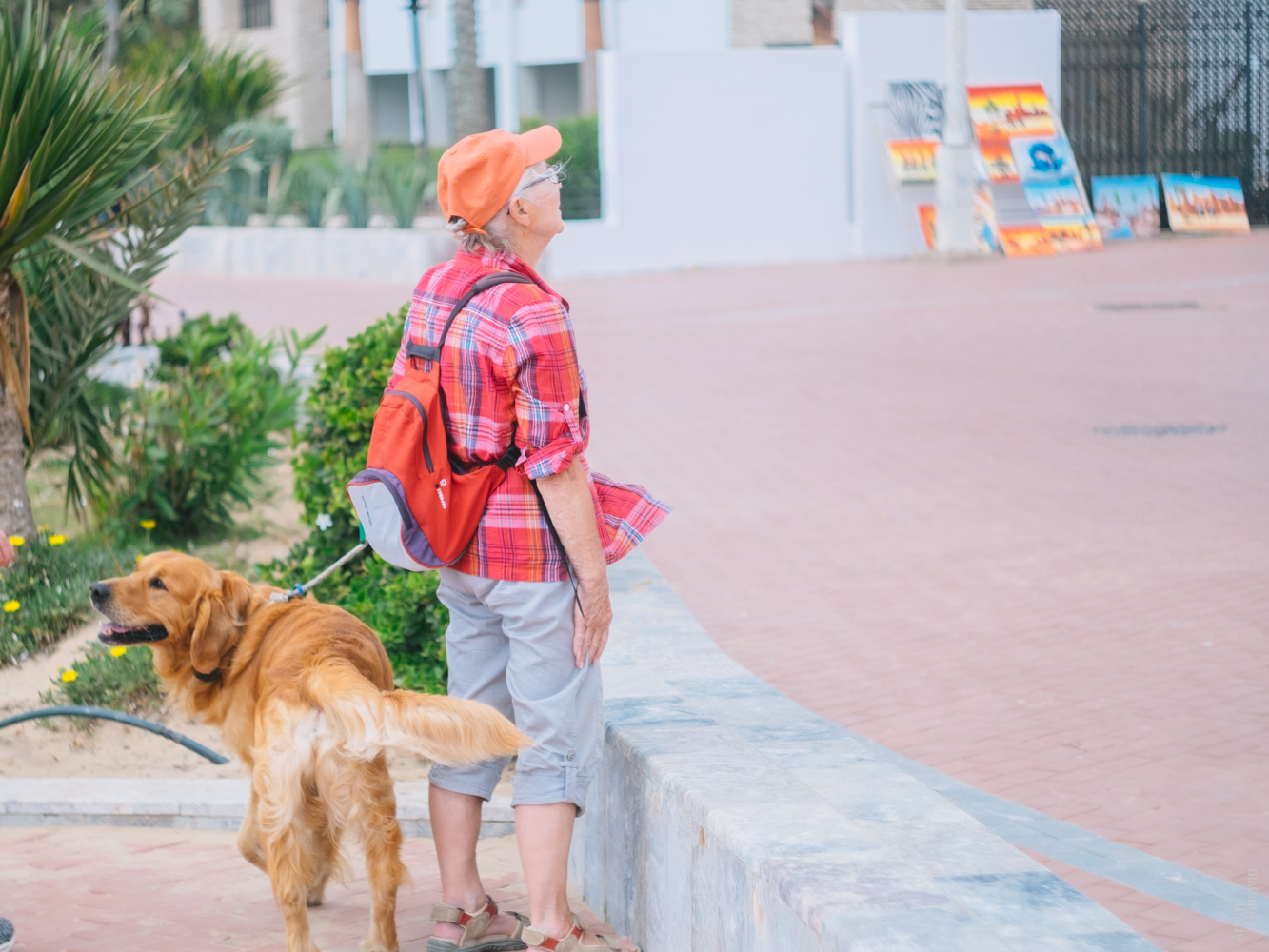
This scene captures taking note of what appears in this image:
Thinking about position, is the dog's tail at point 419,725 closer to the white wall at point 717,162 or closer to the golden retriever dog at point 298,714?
the golden retriever dog at point 298,714

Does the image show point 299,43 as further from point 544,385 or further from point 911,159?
point 544,385

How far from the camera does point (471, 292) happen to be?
306cm

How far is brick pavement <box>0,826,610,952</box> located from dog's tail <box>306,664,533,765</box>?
31.9 inches

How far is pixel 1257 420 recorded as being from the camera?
10352mm

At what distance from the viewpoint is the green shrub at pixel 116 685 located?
18.4 feet

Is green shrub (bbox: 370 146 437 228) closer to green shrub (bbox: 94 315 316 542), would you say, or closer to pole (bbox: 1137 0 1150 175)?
pole (bbox: 1137 0 1150 175)

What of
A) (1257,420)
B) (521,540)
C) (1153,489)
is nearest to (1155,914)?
(521,540)

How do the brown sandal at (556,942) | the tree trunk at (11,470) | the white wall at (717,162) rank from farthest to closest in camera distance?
the white wall at (717,162) → the tree trunk at (11,470) → the brown sandal at (556,942)

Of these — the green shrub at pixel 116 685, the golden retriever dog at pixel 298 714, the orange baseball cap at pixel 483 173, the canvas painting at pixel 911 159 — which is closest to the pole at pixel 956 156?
the canvas painting at pixel 911 159

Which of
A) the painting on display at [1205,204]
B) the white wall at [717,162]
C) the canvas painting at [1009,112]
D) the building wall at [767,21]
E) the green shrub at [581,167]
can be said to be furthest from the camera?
the building wall at [767,21]

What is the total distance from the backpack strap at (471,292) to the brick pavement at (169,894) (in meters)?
1.52

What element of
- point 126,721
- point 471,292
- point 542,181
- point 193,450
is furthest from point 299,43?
point 471,292

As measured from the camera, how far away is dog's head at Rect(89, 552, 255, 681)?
3.59 m

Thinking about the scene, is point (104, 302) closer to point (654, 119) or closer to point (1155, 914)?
point (1155, 914)
